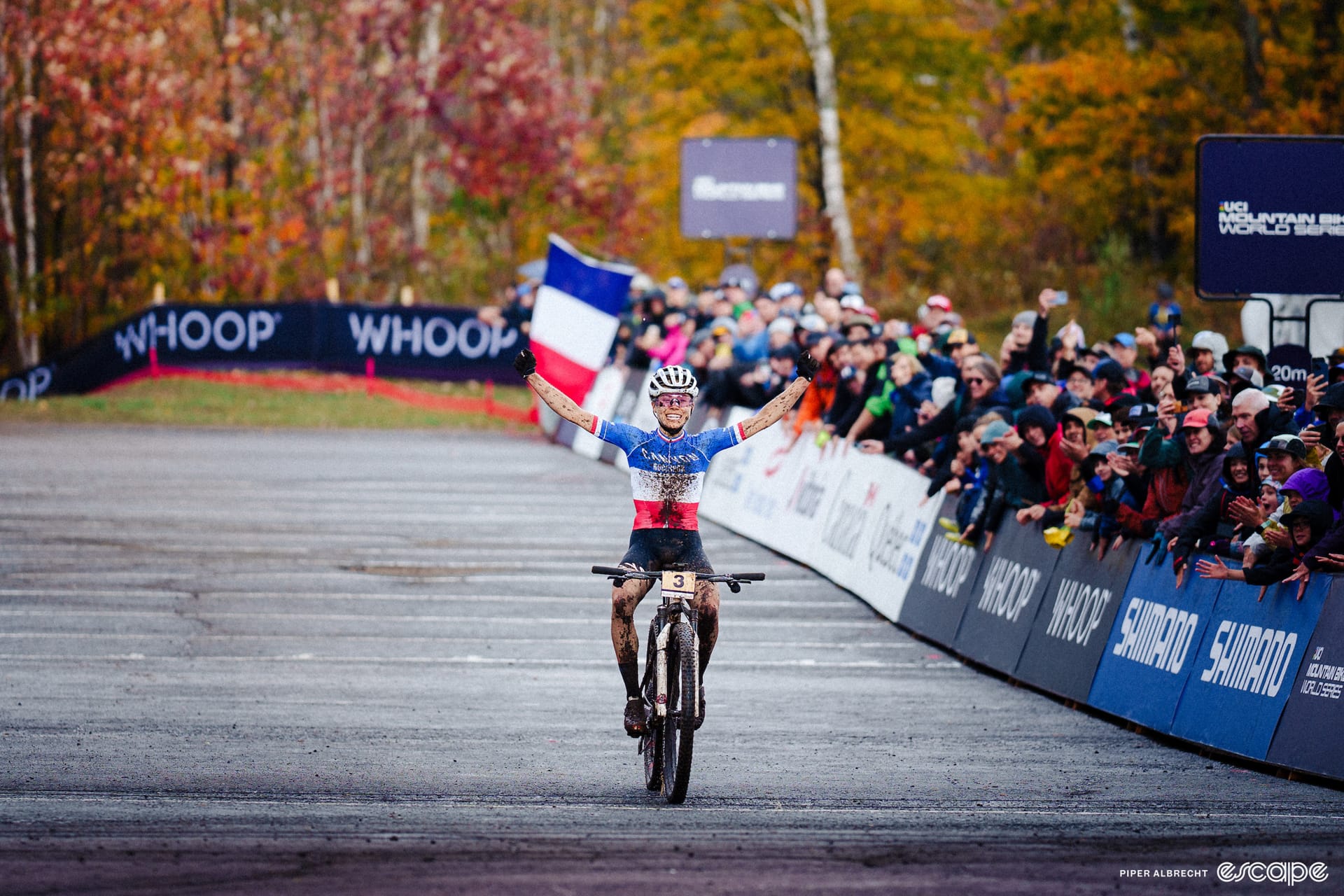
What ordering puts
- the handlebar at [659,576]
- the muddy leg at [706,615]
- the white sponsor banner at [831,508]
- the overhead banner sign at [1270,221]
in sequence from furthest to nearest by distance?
the white sponsor banner at [831,508] → the overhead banner sign at [1270,221] → the muddy leg at [706,615] → the handlebar at [659,576]

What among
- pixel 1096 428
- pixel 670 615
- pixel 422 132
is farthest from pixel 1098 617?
pixel 422 132

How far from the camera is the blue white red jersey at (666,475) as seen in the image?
980cm

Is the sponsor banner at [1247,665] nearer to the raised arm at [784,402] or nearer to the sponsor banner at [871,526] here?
A: the raised arm at [784,402]

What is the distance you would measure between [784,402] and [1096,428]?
13.4ft

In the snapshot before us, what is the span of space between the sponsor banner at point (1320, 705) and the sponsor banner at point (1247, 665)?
6 centimetres

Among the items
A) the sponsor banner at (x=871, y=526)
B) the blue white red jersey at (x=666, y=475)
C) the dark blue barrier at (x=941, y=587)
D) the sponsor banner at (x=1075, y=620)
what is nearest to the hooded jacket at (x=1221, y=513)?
the sponsor banner at (x=1075, y=620)

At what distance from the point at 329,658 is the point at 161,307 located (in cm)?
2578

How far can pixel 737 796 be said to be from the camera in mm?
9344

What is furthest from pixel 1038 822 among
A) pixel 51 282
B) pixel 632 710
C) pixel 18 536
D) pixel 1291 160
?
pixel 51 282

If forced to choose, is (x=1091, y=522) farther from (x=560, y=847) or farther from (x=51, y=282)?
(x=51, y=282)

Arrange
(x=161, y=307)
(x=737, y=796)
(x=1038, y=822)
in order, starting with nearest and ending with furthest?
(x=1038, y=822)
(x=737, y=796)
(x=161, y=307)

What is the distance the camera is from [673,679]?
9.38 m

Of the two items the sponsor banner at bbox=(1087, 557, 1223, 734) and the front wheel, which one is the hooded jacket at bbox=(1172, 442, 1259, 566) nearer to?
the sponsor banner at bbox=(1087, 557, 1223, 734)

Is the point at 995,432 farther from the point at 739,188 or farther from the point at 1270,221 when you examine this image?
the point at 739,188
